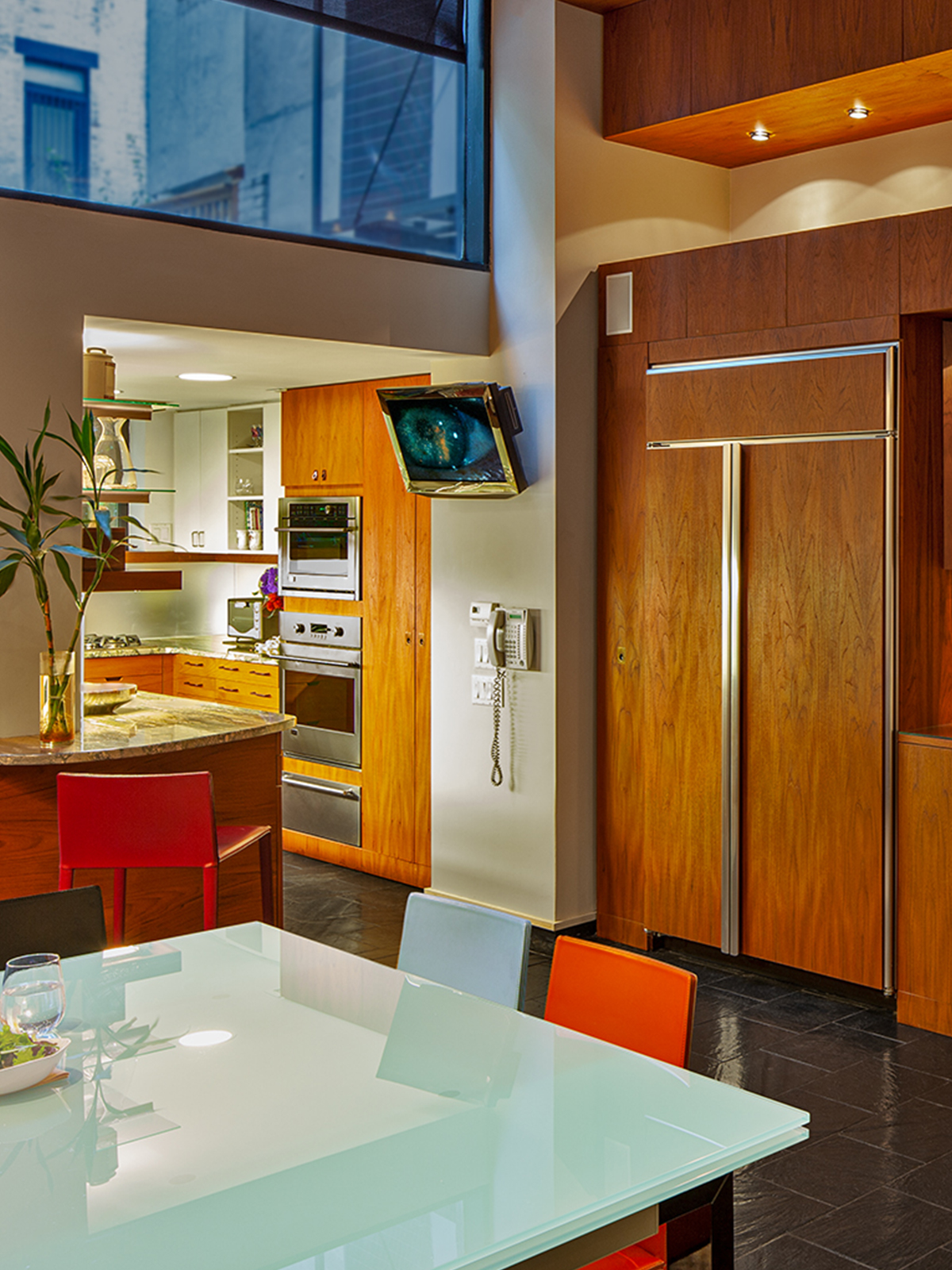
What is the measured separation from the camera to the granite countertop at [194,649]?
290 inches

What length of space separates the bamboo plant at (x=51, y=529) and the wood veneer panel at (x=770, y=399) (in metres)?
2.03

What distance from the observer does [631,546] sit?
5188 millimetres

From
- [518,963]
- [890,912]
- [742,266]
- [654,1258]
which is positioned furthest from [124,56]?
[654,1258]

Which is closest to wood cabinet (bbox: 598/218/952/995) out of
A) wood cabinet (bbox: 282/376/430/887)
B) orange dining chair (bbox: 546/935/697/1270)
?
wood cabinet (bbox: 282/376/430/887)

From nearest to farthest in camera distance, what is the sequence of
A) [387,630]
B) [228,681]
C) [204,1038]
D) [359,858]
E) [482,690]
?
[204,1038] → [482,690] → [387,630] → [359,858] → [228,681]

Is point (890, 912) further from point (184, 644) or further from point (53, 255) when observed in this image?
point (184, 644)

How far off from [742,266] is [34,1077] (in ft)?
12.4

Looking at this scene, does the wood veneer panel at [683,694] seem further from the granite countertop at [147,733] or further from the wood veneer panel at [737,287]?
the granite countertop at [147,733]

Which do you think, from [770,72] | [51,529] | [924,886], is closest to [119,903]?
[51,529]

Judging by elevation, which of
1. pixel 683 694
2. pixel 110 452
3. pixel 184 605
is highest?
pixel 110 452

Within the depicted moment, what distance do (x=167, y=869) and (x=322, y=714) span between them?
207 cm

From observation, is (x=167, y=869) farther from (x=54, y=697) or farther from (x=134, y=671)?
(x=134, y=671)

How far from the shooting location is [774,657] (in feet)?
15.5

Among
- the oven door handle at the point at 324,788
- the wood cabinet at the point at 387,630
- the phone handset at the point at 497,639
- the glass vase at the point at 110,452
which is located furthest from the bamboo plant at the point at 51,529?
the oven door handle at the point at 324,788
